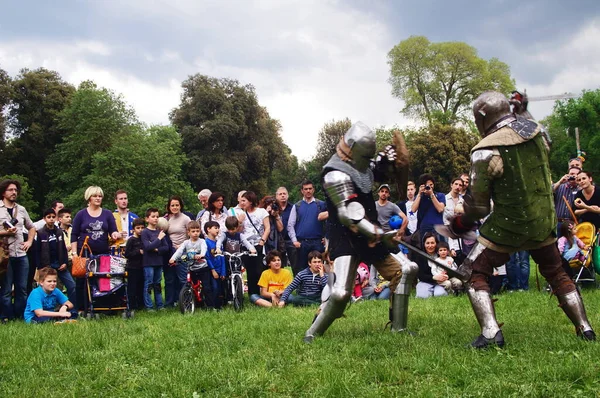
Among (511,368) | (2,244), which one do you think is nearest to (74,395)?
(511,368)

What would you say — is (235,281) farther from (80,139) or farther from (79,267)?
(80,139)

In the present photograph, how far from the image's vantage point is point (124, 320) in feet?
25.6

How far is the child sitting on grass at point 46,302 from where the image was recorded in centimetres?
792

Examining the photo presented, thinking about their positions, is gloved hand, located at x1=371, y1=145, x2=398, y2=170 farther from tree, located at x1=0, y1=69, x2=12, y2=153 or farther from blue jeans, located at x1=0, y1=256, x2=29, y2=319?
tree, located at x1=0, y1=69, x2=12, y2=153

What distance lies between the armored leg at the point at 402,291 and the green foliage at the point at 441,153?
29666 millimetres

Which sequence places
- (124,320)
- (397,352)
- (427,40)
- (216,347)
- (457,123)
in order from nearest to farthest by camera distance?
(397,352), (216,347), (124,320), (457,123), (427,40)

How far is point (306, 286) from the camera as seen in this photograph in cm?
898

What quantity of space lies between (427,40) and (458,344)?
1844 inches

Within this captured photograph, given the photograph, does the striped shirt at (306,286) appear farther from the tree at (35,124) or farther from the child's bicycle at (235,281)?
the tree at (35,124)

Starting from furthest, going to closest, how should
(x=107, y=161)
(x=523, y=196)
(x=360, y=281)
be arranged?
(x=107, y=161)
(x=360, y=281)
(x=523, y=196)

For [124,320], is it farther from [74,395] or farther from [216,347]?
[74,395]

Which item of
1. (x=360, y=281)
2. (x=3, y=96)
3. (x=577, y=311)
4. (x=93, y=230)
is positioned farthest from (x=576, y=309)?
(x=3, y=96)

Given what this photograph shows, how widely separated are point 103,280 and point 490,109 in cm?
616

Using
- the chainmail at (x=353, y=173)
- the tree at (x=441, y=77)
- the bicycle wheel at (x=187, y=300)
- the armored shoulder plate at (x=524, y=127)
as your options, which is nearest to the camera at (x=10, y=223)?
the bicycle wheel at (x=187, y=300)
